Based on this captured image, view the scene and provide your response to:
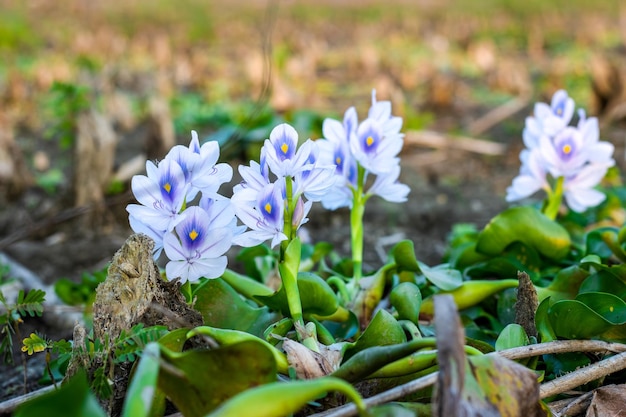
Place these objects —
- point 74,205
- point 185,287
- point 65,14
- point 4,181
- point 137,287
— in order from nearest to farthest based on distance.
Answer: point 137,287 → point 185,287 → point 74,205 → point 4,181 → point 65,14

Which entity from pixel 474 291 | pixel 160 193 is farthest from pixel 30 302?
pixel 474 291

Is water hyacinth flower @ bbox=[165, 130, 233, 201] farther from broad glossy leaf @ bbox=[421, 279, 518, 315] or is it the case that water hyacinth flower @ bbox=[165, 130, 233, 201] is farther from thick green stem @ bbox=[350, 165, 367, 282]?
broad glossy leaf @ bbox=[421, 279, 518, 315]

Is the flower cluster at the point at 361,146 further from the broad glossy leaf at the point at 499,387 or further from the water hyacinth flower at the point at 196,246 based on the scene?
the broad glossy leaf at the point at 499,387

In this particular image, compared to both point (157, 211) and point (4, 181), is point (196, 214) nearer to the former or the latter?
point (157, 211)

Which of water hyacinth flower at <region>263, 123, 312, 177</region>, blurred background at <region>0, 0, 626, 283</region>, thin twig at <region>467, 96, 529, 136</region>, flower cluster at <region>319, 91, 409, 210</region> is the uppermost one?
water hyacinth flower at <region>263, 123, 312, 177</region>

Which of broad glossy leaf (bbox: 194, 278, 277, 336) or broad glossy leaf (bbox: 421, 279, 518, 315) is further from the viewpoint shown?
broad glossy leaf (bbox: 421, 279, 518, 315)

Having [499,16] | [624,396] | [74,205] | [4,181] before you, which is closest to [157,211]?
[624,396]

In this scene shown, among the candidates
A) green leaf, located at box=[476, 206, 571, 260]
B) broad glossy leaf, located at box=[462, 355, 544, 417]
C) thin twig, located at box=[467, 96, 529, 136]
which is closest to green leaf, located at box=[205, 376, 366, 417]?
broad glossy leaf, located at box=[462, 355, 544, 417]
